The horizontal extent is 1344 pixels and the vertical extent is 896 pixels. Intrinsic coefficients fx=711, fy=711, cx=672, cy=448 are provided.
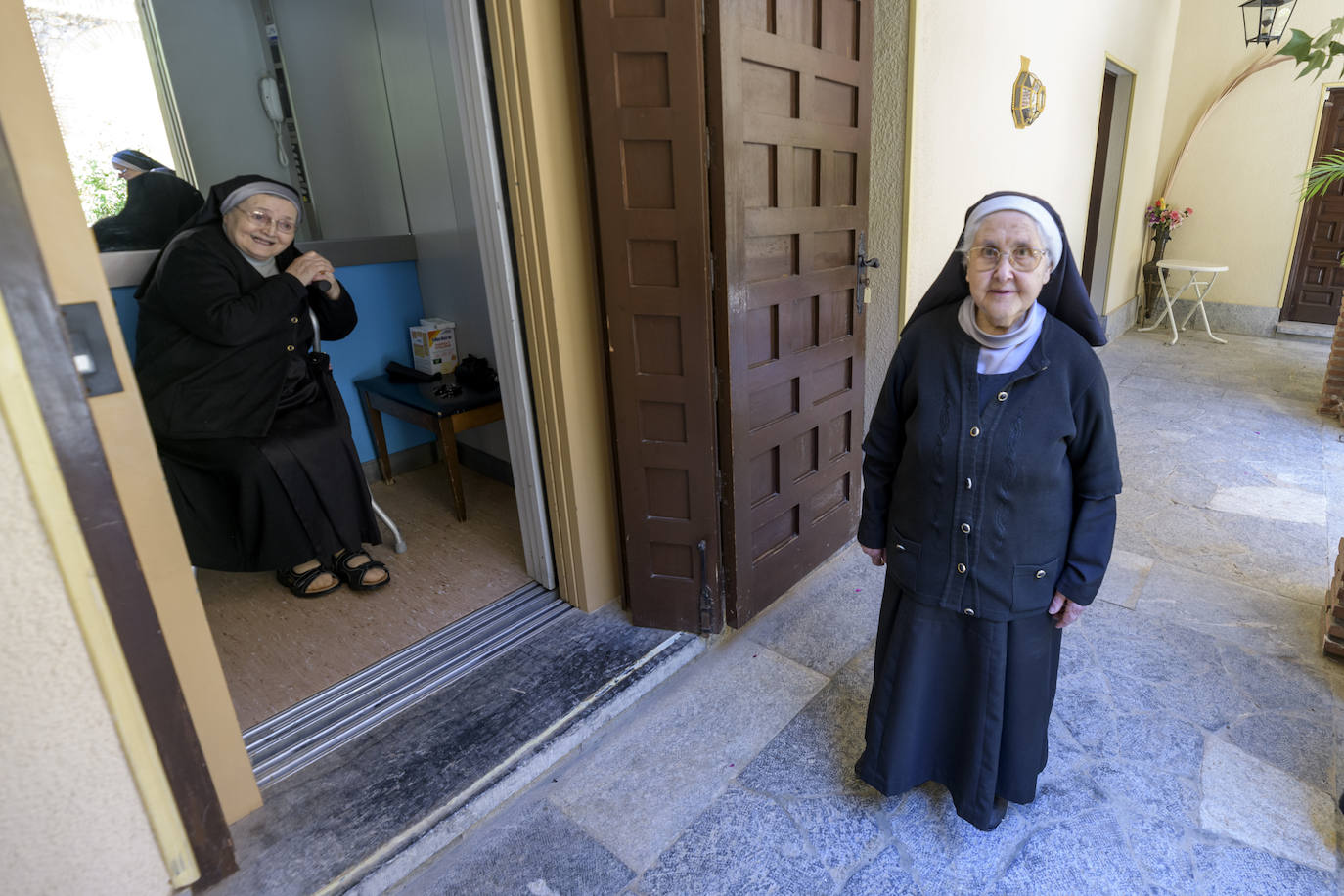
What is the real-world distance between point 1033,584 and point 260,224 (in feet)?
8.07

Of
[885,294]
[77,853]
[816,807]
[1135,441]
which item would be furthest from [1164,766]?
[1135,441]

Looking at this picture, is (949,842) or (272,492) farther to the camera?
(272,492)

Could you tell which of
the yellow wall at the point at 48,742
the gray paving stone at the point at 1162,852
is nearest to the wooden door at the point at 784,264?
the gray paving stone at the point at 1162,852

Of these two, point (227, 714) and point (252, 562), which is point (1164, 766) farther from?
point (252, 562)

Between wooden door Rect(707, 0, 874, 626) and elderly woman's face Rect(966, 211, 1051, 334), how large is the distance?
778 millimetres

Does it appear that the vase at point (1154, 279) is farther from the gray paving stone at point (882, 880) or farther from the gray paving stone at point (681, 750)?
the gray paving stone at point (882, 880)

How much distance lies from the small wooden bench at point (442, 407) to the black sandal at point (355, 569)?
1.57 ft

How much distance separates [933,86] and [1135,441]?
2462mm

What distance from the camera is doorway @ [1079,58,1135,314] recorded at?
5.99 meters

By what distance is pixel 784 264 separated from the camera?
2.25 meters

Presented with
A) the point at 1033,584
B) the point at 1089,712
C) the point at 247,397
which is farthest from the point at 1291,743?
the point at 247,397

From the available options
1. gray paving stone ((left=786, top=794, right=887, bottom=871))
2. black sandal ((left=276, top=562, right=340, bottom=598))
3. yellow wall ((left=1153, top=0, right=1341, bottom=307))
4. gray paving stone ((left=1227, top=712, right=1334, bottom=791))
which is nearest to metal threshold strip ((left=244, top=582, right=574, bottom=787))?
black sandal ((left=276, top=562, right=340, bottom=598))

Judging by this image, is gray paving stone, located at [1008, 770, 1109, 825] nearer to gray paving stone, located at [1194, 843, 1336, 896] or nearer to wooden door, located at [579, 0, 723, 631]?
gray paving stone, located at [1194, 843, 1336, 896]

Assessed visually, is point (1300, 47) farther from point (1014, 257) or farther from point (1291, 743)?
point (1291, 743)
